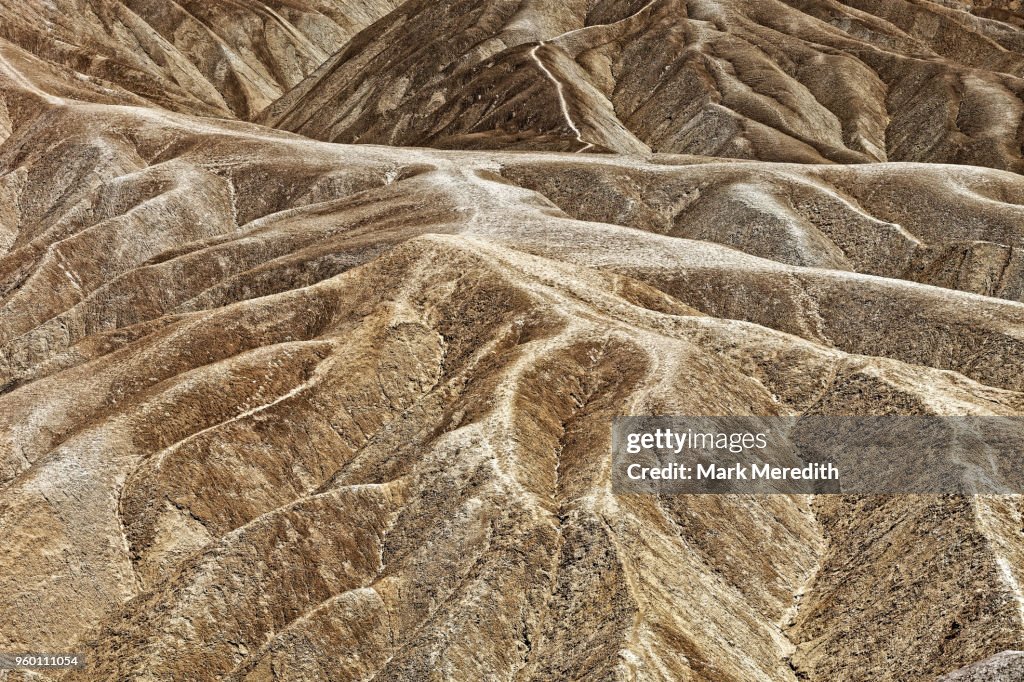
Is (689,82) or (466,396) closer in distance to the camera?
(466,396)

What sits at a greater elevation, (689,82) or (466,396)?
(466,396)

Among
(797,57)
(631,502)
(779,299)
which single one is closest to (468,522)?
(631,502)

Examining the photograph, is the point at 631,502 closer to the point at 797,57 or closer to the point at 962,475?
the point at 962,475

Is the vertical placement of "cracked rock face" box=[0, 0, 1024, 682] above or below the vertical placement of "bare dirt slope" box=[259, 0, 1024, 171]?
above

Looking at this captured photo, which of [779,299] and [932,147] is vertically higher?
[779,299]

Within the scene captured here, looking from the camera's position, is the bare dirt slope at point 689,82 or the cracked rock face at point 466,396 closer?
the cracked rock face at point 466,396

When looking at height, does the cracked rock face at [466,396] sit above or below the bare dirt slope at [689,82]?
above

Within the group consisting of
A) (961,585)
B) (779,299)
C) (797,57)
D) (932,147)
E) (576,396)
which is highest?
(576,396)

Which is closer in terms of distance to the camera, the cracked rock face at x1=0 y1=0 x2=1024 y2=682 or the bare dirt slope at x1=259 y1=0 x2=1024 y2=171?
the cracked rock face at x1=0 y1=0 x2=1024 y2=682
